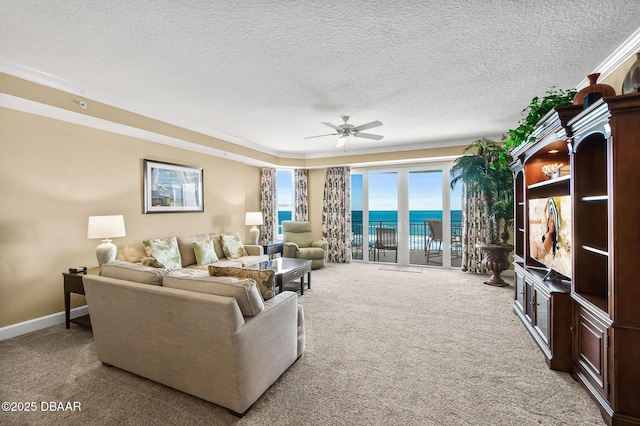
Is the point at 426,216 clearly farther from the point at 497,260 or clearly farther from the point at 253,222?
the point at 253,222

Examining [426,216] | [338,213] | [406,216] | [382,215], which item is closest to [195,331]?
[338,213]

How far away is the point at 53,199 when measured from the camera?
3.29m

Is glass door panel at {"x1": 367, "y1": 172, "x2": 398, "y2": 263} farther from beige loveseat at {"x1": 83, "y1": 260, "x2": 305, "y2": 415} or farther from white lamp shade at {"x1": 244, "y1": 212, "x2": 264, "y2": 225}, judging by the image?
beige loveseat at {"x1": 83, "y1": 260, "x2": 305, "y2": 415}

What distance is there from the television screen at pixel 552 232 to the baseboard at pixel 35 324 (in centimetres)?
→ 519

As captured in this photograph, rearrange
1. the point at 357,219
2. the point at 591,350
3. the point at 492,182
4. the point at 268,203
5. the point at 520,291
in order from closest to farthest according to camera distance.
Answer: the point at 591,350 < the point at 520,291 < the point at 492,182 < the point at 268,203 < the point at 357,219

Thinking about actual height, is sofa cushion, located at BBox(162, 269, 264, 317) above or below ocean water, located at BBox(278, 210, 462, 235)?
below

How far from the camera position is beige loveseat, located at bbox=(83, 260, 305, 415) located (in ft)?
5.81

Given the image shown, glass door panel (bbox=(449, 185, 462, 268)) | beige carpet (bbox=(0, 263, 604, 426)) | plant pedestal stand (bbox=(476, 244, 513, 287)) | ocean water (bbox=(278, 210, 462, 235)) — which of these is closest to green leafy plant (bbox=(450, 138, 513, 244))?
plant pedestal stand (bbox=(476, 244, 513, 287))

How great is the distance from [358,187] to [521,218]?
3827mm

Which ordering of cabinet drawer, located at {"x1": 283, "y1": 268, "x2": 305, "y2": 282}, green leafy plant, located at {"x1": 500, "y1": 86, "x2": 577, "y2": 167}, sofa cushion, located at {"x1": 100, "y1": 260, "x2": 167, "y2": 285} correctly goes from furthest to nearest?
1. cabinet drawer, located at {"x1": 283, "y1": 268, "x2": 305, "y2": 282}
2. green leafy plant, located at {"x1": 500, "y1": 86, "x2": 577, "y2": 167}
3. sofa cushion, located at {"x1": 100, "y1": 260, "x2": 167, "y2": 285}

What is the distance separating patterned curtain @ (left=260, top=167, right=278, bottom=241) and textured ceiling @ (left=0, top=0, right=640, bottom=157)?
298 cm

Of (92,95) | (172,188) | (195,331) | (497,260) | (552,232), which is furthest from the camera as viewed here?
(497,260)

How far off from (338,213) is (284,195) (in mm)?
1558

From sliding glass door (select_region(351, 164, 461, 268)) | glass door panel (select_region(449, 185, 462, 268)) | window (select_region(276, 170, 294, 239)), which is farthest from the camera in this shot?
window (select_region(276, 170, 294, 239))
